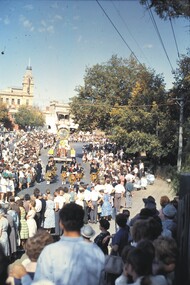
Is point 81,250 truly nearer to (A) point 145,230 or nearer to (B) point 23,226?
(A) point 145,230

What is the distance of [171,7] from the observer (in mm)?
7184

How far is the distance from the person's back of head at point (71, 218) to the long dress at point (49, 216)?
8177mm

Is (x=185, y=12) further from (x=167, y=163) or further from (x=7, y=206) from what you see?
(x=167, y=163)

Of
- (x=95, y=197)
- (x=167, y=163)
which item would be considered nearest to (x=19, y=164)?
(x=95, y=197)

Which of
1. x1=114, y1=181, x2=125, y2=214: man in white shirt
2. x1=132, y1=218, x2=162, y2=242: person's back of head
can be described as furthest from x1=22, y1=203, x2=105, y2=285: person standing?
x1=114, y1=181, x2=125, y2=214: man in white shirt

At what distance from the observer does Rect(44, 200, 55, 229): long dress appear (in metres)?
11.4

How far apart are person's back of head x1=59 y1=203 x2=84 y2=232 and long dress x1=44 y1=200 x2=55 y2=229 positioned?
26.8 ft

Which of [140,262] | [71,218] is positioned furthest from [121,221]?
[71,218]

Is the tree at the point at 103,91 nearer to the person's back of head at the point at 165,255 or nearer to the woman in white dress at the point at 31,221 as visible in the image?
the woman in white dress at the point at 31,221

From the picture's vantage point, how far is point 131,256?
3.60 metres

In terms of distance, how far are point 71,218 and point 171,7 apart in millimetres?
5202

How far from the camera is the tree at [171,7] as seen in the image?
6887mm

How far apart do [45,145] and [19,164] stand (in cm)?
2460

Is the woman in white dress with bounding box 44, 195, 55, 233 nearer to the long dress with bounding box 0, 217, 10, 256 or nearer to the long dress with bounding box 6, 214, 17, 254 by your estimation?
the long dress with bounding box 6, 214, 17, 254
